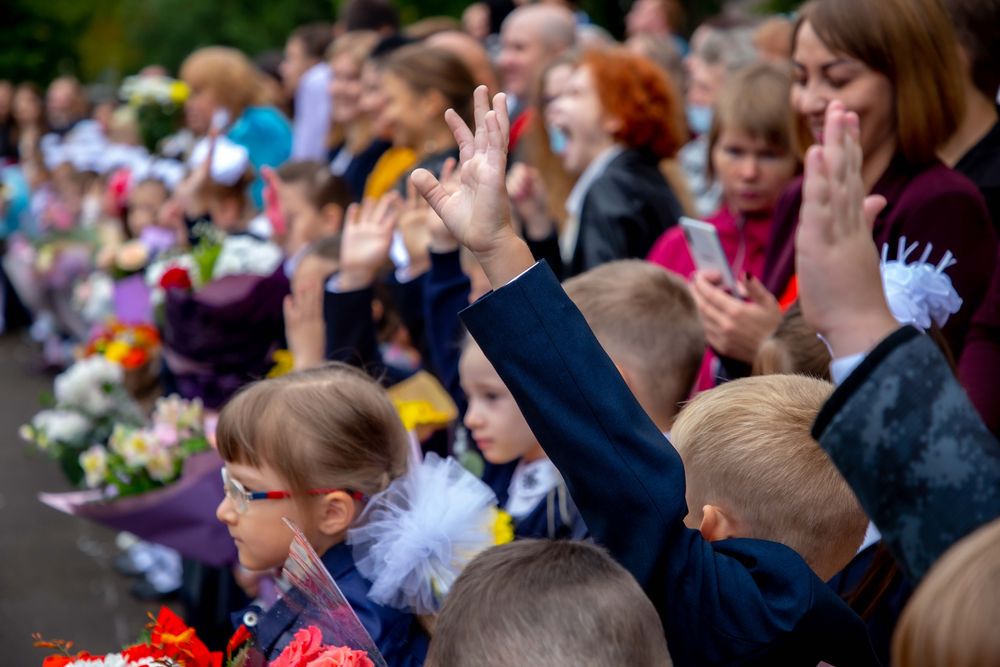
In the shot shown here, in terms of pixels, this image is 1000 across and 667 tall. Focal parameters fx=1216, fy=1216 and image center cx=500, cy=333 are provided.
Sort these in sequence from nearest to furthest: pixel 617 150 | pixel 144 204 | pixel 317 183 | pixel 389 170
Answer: pixel 617 150, pixel 317 183, pixel 389 170, pixel 144 204

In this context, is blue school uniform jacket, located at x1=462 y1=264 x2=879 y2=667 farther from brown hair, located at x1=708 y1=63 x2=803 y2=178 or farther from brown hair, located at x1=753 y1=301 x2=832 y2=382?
brown hair, located at x1=708 y1=63 x2=803 y2=178

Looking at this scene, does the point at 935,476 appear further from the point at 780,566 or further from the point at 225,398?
the point at 225,398

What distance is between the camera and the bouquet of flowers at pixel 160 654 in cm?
187


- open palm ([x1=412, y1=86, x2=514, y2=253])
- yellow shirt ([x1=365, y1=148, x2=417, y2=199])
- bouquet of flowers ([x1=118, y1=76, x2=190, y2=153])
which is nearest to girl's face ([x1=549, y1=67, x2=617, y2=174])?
yellow shirt ([x1=365, y1=148, x2=417, y2=199])

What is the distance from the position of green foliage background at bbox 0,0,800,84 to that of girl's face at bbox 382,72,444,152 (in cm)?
1110

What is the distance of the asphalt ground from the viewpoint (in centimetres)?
516

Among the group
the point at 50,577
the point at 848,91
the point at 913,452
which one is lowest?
the point at 50,577

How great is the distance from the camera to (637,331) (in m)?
2.85

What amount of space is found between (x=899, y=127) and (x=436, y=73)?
2870 millimetres

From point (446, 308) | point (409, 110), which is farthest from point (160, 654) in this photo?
point (409, 110)

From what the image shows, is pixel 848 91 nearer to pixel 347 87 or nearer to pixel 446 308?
pixel 446 308

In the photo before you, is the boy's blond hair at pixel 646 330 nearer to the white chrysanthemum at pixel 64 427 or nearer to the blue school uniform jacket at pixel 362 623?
the blue school uniform jacket at pixel 362 623

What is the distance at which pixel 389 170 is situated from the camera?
5.84 meters

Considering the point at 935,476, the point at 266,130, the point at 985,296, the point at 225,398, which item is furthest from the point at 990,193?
the point at 266,130
